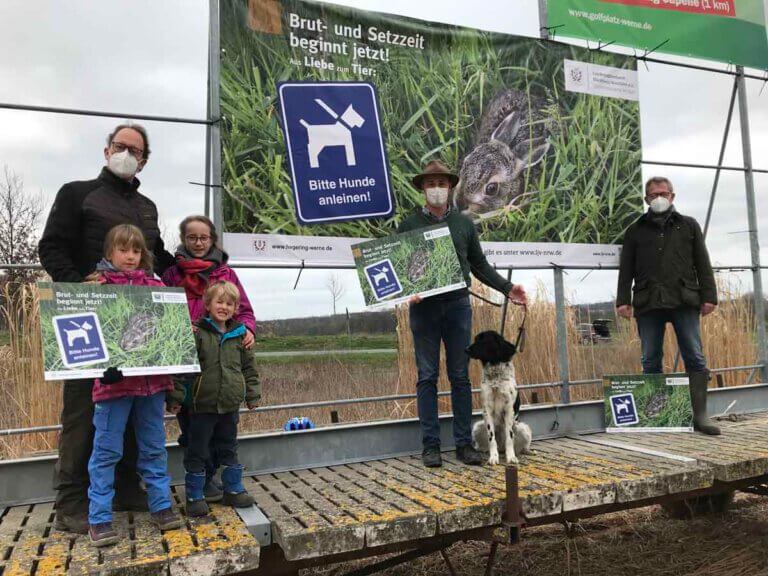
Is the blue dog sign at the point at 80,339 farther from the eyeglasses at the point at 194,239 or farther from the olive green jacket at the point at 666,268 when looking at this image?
the olive green jacket at the point at 666,268

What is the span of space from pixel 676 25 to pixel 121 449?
6.23m

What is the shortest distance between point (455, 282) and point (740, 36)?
4715 mm

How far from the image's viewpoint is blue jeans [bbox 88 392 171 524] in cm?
288

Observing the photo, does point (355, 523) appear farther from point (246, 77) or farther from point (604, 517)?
point (604, 517)

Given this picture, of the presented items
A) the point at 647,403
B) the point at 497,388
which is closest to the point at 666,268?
the point at 647,403

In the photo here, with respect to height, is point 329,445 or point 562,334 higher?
point 562,334

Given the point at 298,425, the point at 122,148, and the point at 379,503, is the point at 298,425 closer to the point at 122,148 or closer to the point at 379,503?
the point at 379,503

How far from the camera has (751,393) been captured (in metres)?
6.07

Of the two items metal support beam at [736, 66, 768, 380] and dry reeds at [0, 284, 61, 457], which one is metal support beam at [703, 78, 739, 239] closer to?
metal support beam at [736, 66, 768, 380]

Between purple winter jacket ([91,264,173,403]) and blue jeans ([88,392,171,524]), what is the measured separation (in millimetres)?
47

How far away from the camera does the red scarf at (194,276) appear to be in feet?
11.5

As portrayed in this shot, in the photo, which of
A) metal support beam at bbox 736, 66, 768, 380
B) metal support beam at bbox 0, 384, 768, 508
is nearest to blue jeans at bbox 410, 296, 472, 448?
metal support beam at bbox 0, 384, 768, 508

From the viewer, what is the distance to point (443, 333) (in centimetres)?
439

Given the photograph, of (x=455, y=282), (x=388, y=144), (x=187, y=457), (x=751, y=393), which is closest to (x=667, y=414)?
(x=751, y=393)
